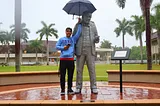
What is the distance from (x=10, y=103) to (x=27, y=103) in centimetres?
36

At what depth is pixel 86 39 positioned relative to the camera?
724cm

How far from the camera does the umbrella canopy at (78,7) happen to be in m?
7.21

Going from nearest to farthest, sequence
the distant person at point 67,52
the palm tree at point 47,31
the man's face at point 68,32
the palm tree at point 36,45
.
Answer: the distant person at point 67,52 → the man's face at point 68,32 → the palm tree at point 47,31 → the palm tree at point 36,45

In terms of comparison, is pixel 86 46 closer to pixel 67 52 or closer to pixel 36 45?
pixel 67 52

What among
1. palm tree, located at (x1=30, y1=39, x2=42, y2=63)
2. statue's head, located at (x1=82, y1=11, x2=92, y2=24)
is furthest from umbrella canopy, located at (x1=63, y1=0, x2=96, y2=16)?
palm tree, located at (x1=30, y1=39, x2=42, y2=63)

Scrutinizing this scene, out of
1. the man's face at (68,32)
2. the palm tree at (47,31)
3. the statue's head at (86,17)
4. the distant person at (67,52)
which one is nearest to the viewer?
the distant person at (67,52)

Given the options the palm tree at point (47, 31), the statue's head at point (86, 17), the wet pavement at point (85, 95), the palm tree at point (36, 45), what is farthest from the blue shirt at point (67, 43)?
the palm tree at point (36, 45)

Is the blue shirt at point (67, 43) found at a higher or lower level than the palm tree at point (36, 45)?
lower

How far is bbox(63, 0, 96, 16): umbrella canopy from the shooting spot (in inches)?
284

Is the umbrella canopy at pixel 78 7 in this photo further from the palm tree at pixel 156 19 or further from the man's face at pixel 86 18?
the palm tree at pixel 156 19

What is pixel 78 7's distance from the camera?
24.7 ft

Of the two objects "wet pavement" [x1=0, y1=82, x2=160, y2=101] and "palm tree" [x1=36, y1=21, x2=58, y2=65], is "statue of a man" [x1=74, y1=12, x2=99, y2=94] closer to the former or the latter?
"wet pavement" [x1=0, y1=82, x2=160, y2=101]

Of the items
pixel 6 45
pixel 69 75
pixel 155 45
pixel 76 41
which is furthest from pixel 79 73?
pixel 6 45

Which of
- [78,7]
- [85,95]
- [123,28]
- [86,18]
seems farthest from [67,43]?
[123,28]
